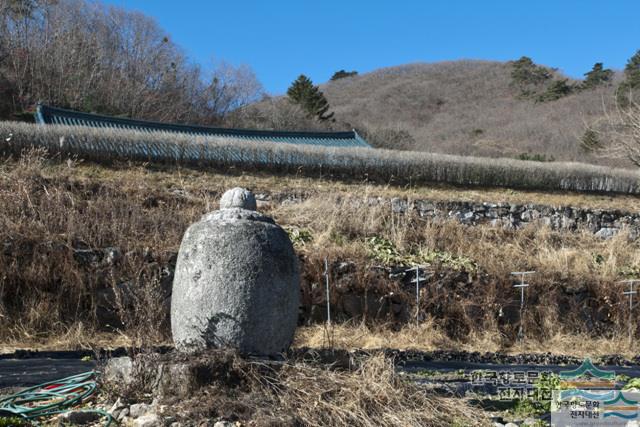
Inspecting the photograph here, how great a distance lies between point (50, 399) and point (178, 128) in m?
16.2

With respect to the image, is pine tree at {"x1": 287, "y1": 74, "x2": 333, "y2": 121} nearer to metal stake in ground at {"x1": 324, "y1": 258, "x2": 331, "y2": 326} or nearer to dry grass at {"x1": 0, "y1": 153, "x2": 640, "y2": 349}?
dry grass at {"x1": 0, "y1": 153, "x2": 640, "y2": 349}

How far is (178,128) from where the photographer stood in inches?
812

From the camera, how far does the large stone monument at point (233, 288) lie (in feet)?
16.9

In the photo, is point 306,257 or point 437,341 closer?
point 437,341

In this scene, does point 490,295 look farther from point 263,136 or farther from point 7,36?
point 7,36

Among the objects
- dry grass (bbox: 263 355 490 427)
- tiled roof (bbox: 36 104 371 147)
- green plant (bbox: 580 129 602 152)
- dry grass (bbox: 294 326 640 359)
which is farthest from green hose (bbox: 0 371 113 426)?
green plant (bbox: 580 129 602 152)

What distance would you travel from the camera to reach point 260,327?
17.0ft

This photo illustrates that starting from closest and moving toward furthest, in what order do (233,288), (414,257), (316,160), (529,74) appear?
(233,288) < (414,257) < (316,160) < (529,74)

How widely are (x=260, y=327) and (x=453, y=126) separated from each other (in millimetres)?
61069

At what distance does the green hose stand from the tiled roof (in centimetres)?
1376

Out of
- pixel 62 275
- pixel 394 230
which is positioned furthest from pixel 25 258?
pixel 394 230

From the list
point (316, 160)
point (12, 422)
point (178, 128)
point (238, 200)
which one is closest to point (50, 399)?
point (12, 422)

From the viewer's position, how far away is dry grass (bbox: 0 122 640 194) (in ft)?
53.9

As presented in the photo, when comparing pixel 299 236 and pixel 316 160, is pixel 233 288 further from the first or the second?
pixel 316 160
